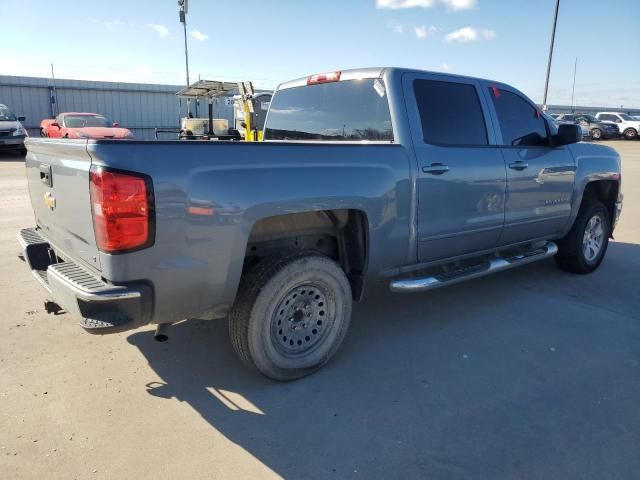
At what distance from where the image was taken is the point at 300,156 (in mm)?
3037

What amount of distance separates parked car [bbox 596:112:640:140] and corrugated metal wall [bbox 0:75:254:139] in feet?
87.1

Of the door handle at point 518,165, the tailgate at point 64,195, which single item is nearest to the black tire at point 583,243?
the door handle at point 518,165

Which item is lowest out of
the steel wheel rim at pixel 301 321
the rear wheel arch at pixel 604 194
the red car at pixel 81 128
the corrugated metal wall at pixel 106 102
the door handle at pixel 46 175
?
the steel wheel rim at pixel 301 321

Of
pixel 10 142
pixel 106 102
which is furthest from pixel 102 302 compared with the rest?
pixel 106 102

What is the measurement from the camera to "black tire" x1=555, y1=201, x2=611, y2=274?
556 centimetres

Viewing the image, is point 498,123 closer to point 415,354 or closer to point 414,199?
point 414,199

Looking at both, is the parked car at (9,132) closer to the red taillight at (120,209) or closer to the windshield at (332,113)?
the windshield at (332,113)

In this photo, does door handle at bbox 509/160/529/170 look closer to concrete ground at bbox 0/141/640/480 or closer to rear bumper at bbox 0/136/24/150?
concrete ground at bbox 0/141/640/480

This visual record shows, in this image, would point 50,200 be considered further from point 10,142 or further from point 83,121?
point 10,142

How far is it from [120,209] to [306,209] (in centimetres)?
109

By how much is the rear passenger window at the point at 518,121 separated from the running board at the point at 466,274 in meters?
1.05

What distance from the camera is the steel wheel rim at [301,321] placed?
324 cm

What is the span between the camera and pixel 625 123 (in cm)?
3475

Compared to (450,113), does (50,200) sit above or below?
below
